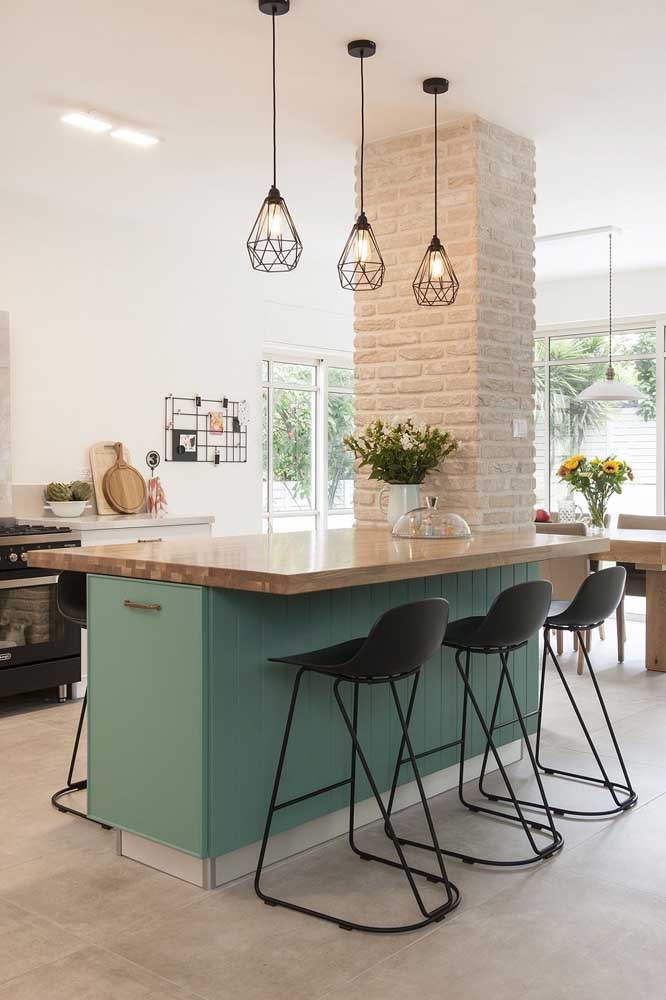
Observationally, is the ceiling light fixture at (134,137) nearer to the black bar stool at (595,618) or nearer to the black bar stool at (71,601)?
the black bar stool at (71,601)

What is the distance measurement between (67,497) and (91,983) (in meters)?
3.96

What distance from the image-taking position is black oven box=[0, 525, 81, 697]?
15.9 feet

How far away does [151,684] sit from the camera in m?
2.86

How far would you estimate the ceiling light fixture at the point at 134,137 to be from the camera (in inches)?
183

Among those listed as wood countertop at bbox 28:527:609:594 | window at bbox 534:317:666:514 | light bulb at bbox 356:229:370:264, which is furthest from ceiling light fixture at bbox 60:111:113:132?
window at bbox 534:317:666:514

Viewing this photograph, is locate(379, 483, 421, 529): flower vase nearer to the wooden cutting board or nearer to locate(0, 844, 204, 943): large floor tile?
locate(0, 844, 204, 943): large floor tile

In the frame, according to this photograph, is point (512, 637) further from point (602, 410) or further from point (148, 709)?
point (602, 410)

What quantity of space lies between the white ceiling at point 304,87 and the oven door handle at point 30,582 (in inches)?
86.9

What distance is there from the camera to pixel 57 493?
5902 mm

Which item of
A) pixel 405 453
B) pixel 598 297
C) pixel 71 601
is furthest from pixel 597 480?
pixel 71 601

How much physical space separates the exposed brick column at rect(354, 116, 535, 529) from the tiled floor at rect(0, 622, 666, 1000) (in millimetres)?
1738

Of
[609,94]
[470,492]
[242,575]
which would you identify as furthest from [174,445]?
[242,575]

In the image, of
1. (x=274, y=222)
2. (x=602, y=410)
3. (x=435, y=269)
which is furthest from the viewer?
(x=602, y=410)

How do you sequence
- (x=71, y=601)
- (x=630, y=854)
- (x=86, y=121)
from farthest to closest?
(x=86, y=121) < (x=71, y=601) < (x=630, y=854)
